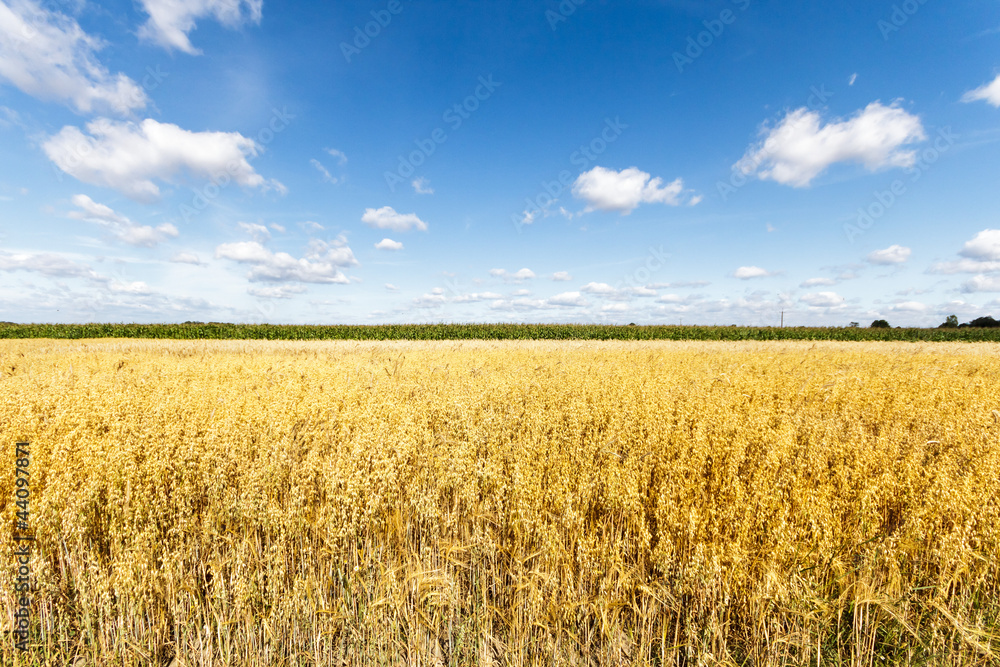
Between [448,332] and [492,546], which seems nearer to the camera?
[492,546]

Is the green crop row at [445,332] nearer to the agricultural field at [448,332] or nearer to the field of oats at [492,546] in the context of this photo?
the agricultural field at [448,332]

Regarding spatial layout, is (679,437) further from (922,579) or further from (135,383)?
(135,383)

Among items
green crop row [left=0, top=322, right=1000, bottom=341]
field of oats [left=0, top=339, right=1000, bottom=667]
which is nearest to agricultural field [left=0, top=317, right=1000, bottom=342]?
green crop row [left=0, top=322, right=1000, bottom=341]

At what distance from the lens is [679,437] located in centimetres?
421

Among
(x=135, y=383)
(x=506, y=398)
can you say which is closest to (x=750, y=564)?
(x=506, y=398)

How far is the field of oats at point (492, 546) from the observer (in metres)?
2.71

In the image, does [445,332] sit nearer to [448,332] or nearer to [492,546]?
[448,332]

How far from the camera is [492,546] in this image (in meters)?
3.21

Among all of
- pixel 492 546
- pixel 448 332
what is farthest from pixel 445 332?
pixel 492 546

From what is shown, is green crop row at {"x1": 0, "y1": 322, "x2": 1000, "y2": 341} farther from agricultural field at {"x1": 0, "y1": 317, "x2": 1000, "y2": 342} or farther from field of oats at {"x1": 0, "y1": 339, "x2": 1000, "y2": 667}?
field of oats at {"x1": 0, "y1": 339, "x2": 1000, "y2": 667}

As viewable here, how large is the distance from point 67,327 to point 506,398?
240 feet

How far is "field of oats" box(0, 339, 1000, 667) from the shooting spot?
2715mm

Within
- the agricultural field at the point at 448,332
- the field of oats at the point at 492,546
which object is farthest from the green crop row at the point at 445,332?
the field of oats at the point at 492,546

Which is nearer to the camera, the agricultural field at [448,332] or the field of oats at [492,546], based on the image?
the field of oats at [492,546]
